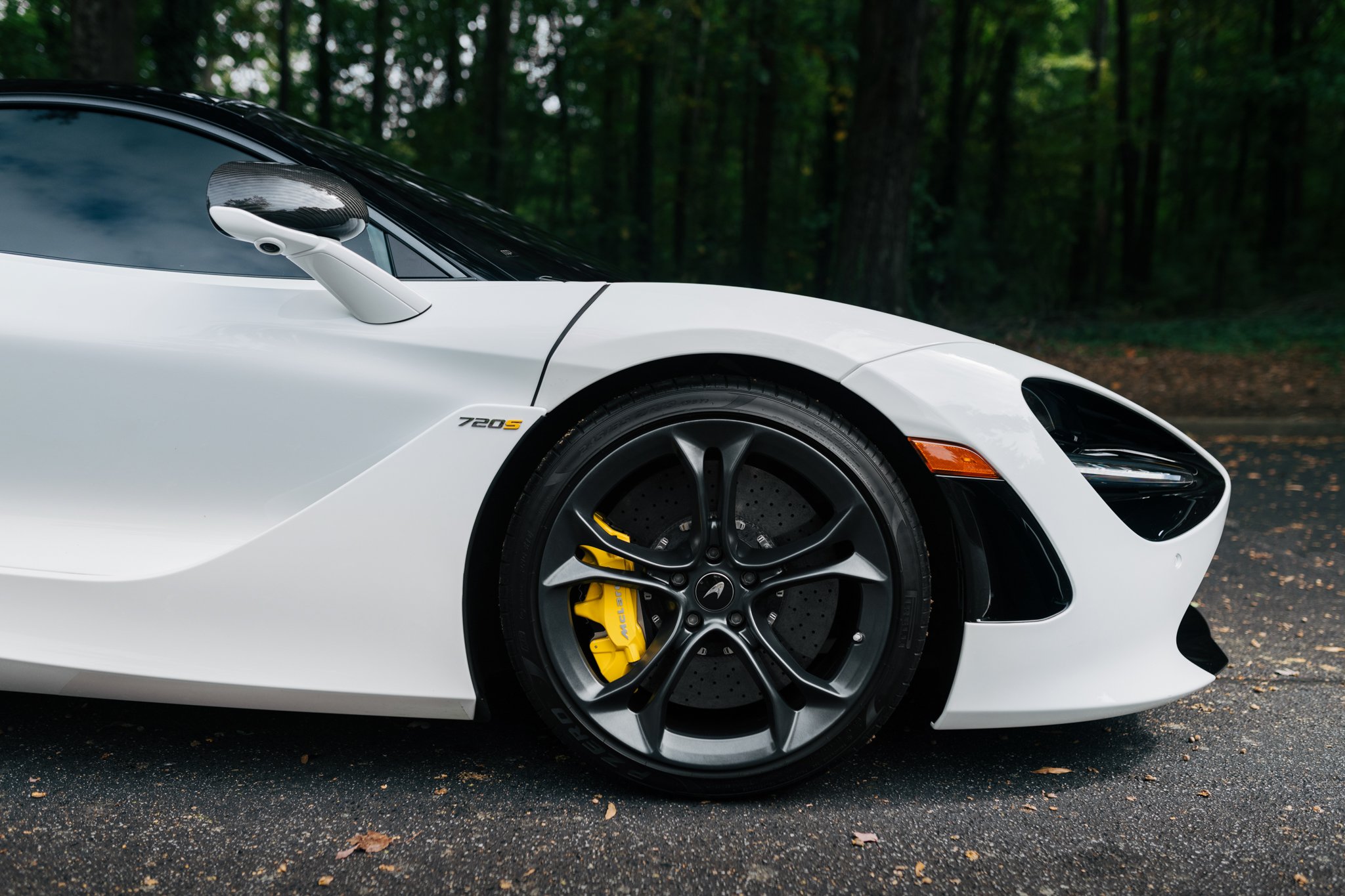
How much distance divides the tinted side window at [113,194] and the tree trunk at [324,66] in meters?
20.2

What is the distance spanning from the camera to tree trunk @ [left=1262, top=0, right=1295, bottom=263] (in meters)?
16.7

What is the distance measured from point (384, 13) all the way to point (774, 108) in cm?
909

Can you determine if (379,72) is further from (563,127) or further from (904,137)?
(904,137)

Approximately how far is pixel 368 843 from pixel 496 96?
1471 centimetres

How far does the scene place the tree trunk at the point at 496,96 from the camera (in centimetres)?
1486

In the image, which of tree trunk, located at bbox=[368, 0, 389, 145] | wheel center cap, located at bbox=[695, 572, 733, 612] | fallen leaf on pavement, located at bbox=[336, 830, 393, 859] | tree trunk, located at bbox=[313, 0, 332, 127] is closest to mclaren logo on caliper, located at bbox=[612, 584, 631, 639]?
wheel center cap, located at bbox=[695, 572, 733, 612]

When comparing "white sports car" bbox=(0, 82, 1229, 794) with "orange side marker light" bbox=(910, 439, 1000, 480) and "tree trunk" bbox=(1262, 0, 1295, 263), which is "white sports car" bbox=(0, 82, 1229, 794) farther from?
"tree trunk" bbox=(1262, 0, 1295, 263)

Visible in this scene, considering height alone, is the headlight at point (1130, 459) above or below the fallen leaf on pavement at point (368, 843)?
above

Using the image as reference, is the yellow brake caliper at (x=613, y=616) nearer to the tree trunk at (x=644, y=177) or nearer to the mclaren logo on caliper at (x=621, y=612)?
the mclaren logo on caliper at (x=621, y=612)

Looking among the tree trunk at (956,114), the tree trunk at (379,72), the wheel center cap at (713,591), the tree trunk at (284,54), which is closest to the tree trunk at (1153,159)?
the tree trunk at (956,114)

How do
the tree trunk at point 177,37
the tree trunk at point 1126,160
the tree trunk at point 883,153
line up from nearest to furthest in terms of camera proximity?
the tree trunk at point 883,153, the tree trunk at point 177,37, the tree trunk at point 1126,160

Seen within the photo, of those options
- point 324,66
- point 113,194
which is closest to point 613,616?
point 113,194

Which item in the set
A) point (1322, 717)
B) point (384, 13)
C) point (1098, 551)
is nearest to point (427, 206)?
point (1098, 551)

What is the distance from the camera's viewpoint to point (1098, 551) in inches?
71.6
